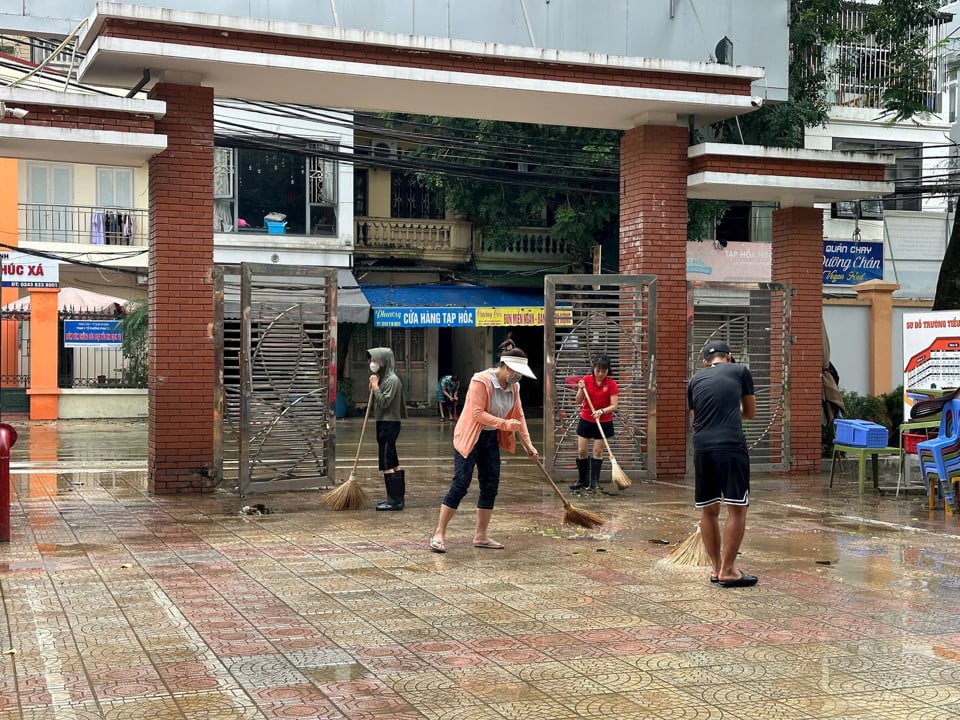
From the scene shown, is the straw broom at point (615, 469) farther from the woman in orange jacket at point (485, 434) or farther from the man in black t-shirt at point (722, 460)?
the man in black t-shirt at point (722, 460)

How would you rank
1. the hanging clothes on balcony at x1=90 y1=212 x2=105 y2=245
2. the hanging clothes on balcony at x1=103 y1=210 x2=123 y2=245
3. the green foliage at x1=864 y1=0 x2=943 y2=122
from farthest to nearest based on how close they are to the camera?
1. the hanging clothes on balcony at x1=103 y1=210 x2=123 y2=245
2. the hanging clothes on balcony at x1=90 y1=212 x2=105 y2=245
3. the green foliage at x1=864 y1=0 x2=943 y2=122

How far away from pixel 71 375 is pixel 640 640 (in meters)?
24.8

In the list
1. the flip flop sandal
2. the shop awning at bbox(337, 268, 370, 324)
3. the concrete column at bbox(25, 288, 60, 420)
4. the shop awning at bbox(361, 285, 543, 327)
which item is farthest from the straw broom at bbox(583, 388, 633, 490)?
the concrete column at bbox(25, 288, 60, 420)

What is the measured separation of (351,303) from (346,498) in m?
14.9

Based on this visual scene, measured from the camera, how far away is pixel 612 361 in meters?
14.8

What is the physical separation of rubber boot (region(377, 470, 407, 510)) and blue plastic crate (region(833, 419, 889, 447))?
5633 mm

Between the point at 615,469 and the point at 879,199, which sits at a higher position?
the point at 879,199

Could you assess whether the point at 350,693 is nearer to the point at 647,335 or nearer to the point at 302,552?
the point at 302,552

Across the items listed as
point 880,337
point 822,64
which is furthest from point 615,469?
point 822,64

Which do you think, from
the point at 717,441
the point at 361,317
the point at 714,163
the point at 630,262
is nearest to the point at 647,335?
the point at 630,262

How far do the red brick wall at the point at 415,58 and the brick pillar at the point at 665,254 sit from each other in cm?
83

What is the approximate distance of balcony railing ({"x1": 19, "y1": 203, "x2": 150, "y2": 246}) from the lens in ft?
94.0

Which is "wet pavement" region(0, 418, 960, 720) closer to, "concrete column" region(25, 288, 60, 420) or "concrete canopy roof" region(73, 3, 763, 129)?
"concrete canopy roof" region(73, 3, 763, 129)

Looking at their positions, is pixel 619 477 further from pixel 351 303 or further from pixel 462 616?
pixel 351 303
